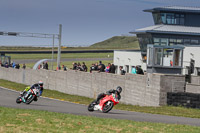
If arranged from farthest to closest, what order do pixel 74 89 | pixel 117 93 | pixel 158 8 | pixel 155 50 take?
pixel 158 8 → pixel 74 89 → pixel 155 50 → pixel 117 93

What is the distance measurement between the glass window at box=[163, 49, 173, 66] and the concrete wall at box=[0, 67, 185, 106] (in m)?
2.31

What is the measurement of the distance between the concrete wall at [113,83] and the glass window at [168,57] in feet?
7.58

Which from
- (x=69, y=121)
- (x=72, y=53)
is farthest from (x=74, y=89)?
(x=72, y=53)

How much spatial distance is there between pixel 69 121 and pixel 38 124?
1.27 meters

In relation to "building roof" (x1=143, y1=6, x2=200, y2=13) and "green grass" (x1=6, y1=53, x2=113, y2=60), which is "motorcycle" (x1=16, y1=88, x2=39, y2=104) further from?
"green grass" (x1=6, y1=53, x2=113, y2=60)

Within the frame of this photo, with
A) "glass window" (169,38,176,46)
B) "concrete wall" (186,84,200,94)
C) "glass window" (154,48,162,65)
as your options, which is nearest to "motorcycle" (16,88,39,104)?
"concrete wall" (186,84,200,94)

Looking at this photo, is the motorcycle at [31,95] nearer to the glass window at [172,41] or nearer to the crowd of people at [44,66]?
the crowd of people at [44,66]

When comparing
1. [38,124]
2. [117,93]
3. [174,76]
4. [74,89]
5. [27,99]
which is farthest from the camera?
[74,89]

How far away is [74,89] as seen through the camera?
37531 mm

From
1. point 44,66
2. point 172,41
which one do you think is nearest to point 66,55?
point 172,41

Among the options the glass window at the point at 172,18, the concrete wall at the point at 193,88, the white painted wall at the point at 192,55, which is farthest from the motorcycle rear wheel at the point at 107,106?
the glass window at the point at 172,18

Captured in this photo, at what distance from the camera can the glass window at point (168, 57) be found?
2759cm

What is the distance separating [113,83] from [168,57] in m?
4.49

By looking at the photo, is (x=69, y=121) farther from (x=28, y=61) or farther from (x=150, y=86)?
(x=28, y=61)
